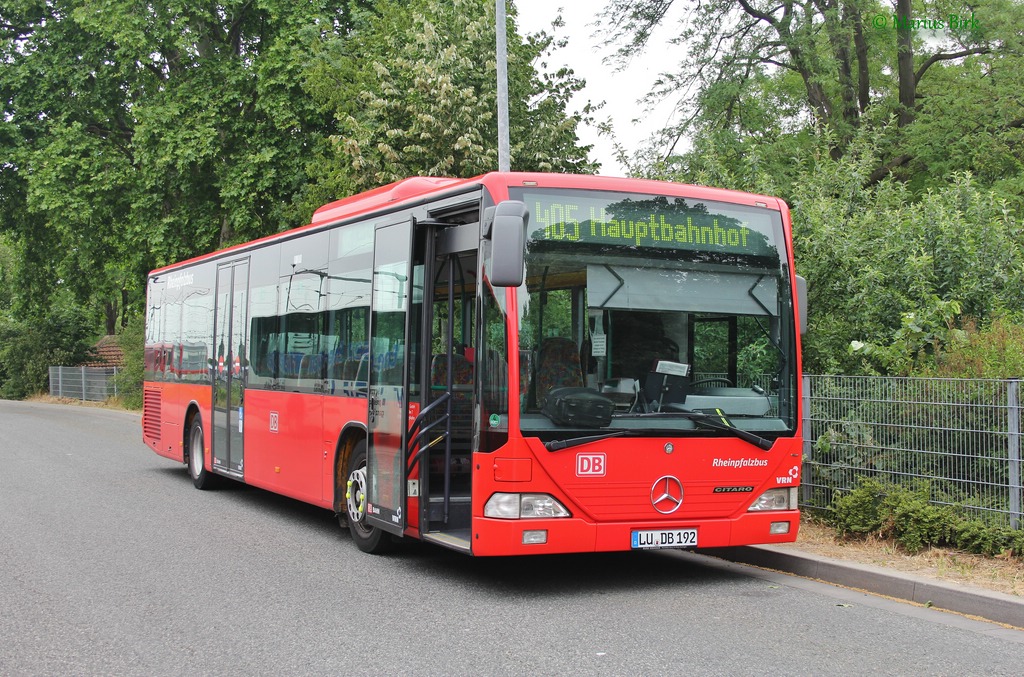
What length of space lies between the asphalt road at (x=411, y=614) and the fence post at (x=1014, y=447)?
4.64 feet

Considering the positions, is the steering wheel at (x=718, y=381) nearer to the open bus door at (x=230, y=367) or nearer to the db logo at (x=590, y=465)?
the db logo at (x=590, y=465)

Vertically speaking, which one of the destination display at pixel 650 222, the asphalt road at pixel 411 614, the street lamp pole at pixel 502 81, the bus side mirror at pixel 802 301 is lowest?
the asphalt road at pixel 411 614

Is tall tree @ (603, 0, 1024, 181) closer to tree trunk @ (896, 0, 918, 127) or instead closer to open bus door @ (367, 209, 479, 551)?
tree trunk @ (896, 0, 918, 127)

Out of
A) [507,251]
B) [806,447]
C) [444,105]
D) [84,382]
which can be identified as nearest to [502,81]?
[444,105]

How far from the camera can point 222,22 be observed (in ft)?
98.1

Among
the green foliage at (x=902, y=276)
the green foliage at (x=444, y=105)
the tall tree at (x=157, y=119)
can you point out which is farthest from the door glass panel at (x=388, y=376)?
the tall tree at (x=157, y=119)

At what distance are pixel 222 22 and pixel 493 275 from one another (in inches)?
989

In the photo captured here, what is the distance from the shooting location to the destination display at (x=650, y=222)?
7.96 metres

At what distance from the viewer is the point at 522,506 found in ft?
25.1

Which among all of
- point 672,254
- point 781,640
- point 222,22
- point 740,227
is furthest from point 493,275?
point 222,22

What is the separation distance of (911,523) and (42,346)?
46146 mm

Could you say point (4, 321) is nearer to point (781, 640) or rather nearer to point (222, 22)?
point (222, 22)

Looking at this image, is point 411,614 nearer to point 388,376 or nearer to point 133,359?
point 388,376

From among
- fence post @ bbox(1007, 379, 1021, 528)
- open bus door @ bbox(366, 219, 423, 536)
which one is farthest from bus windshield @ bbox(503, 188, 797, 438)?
fence post @ bbox(1007, 379, 1021, 528)
